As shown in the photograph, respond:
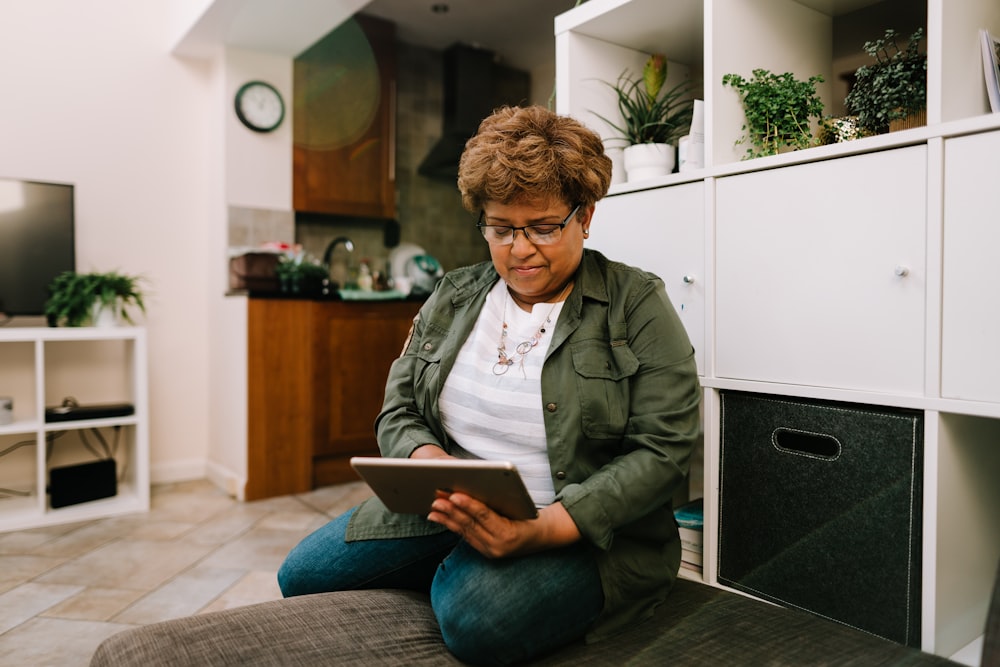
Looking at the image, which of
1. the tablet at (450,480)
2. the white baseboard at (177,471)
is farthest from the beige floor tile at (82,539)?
the tablet at (450,480)

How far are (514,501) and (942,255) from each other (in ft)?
2.64

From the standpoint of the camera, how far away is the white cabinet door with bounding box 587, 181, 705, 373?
59.0 inches

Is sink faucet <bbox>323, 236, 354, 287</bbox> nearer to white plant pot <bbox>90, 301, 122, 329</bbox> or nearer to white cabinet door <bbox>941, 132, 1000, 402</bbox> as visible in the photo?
white plant pot <bbox>90, 301, 122, 329</bbox>

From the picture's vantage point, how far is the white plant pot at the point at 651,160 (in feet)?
5.50

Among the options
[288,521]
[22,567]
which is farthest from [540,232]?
[22,567]

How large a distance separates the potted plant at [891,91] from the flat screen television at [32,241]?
2.96m

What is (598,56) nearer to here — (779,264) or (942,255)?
(779,264)

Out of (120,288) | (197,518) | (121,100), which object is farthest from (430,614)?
(121,100)

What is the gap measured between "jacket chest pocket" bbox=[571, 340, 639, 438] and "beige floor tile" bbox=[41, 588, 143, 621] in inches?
61.0

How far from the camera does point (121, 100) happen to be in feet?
10.5

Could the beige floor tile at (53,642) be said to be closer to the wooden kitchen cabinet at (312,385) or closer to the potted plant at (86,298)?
the wooden kitchen cabinet at (312,385)

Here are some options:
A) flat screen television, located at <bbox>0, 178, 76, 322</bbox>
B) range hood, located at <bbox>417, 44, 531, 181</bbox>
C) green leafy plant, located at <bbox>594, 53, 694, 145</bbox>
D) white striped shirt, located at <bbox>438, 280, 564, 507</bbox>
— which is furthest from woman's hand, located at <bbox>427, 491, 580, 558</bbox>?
range hood, located at <bbox>417, 44, 531, 181</bbox>

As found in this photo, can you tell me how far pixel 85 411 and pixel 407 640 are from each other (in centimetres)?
227

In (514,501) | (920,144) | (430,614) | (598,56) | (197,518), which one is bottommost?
(197,518)
